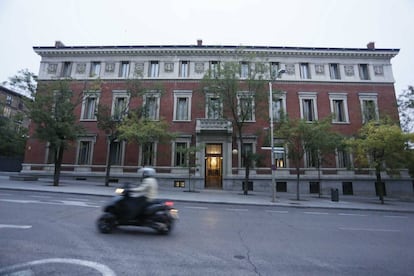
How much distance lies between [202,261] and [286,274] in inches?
64.3

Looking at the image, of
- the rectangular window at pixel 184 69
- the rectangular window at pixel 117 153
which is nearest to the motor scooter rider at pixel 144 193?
the rectangular window at pixel 117 153

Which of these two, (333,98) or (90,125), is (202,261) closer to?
(90,125)

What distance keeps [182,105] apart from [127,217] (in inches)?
770

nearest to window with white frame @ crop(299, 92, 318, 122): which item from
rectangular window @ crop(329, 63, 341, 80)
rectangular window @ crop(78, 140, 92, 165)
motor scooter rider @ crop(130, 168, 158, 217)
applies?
rectangular window @ crop(329, 63, 341, 80)

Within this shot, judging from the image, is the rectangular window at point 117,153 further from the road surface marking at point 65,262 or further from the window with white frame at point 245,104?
the road surface marking at point 65,262

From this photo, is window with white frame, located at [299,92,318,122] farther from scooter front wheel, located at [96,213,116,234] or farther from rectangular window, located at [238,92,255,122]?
scooter front wheel, located at [96,213,116,234]

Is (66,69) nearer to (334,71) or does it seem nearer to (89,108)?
(89,108)

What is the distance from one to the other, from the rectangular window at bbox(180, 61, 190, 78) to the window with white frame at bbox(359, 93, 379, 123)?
1960 cm

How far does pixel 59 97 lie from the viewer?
1798 cm

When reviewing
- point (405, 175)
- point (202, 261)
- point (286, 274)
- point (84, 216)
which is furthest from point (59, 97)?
point (405, 175)

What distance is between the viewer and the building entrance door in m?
22.8

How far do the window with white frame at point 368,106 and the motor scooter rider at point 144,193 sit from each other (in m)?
23.6

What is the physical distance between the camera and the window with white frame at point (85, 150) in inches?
914

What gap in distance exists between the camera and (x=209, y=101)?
20906 millimetres
